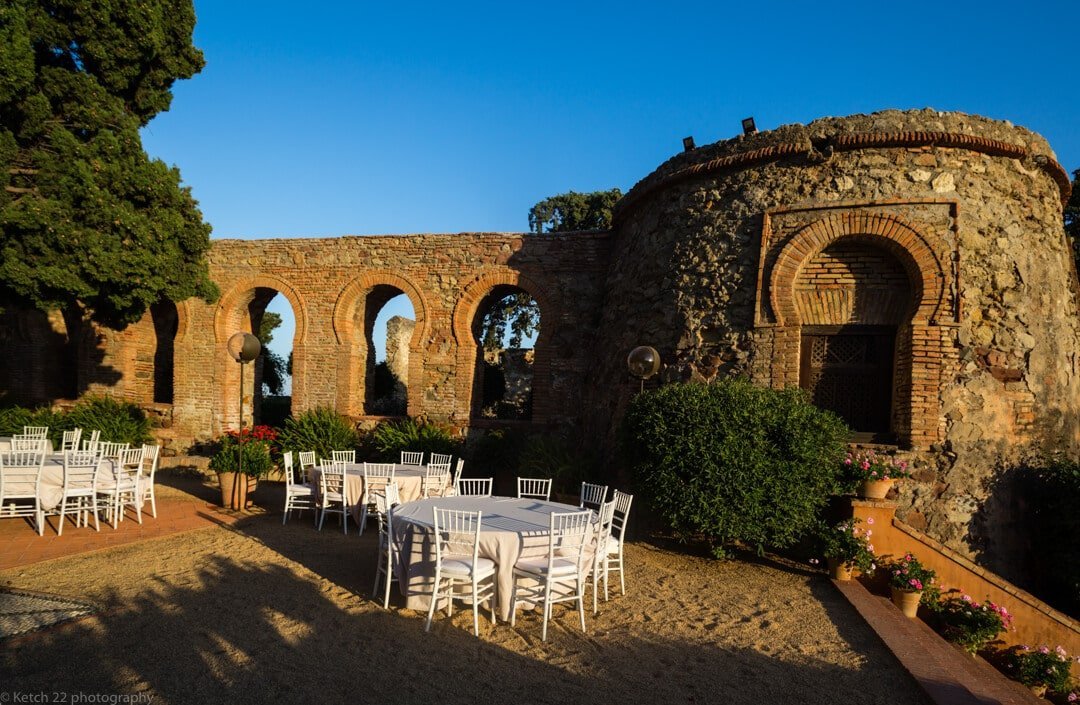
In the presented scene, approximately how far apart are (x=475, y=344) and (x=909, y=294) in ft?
23.6

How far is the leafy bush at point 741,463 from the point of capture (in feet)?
21.0

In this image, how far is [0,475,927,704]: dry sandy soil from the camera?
12.5ft

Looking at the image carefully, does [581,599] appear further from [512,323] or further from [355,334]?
[512,323]

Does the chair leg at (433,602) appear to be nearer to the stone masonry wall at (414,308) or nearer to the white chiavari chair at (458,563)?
the white chiavari chair at (458,563)

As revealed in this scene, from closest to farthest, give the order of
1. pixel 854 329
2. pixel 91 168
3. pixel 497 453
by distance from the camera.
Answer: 1. pixel 854 329
2. pixel 91 168
3. pixel 497 453

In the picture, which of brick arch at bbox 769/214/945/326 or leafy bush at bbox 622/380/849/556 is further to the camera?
brick arch at bbox 769/214/945/326

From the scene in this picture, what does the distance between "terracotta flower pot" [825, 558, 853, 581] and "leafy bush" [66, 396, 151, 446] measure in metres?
12.0

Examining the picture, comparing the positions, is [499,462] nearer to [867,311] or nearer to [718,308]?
[718,308]

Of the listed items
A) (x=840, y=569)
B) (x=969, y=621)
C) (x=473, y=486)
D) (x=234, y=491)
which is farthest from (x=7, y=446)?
(x=969, y=621)

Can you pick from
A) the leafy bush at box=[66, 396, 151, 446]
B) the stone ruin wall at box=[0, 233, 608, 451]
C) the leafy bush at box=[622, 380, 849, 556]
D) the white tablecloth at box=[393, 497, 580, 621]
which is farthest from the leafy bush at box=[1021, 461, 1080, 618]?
the leafy bush at box=[66, 396, 151, 446]

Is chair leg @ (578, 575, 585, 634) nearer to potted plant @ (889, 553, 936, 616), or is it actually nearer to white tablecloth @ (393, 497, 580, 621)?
white tablecloth @ (393, 497, 580, 621)

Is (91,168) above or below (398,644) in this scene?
above

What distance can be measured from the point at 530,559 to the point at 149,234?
26.6ft

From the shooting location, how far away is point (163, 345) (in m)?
15.6
